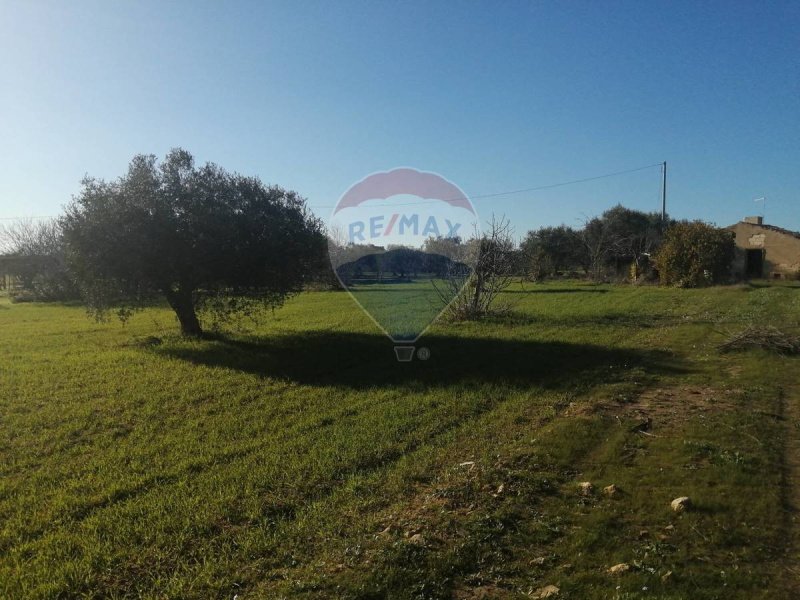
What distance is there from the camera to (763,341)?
12820mm

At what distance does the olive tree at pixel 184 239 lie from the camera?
14766 millimetres

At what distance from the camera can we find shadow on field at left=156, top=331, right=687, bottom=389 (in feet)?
35.5

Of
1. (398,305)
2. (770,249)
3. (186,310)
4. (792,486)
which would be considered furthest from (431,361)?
(770,249)

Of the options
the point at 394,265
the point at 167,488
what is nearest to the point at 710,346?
the point at 394,265

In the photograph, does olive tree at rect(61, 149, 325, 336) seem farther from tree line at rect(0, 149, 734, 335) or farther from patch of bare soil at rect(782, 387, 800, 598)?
patch of bare soil at rect(782, 387, 800, 598)

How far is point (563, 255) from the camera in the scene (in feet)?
194

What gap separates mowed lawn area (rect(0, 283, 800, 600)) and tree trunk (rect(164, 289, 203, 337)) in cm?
435

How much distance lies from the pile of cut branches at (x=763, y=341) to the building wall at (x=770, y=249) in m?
31.4

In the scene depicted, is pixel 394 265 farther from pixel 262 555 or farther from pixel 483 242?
pixel 262 555

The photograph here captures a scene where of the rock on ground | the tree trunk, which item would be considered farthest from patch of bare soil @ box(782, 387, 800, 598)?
the tree trunk

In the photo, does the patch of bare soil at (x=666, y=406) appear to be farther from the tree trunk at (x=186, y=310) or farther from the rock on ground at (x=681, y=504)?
the tree trunk at (x=186, y=310)

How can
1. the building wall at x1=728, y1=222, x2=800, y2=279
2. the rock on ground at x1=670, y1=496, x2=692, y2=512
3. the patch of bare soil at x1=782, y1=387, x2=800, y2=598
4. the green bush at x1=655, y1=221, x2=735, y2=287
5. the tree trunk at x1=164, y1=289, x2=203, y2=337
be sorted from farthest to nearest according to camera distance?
the building wall at x1=728, y1=222, x2=800, y2=279
the green bush at x1=655, y1=221, x2=735, y2=287
the tree trunk at x1=164, y1=289, x2=203, y2=337
the rock on ground at x1=670, y1=496, x2=692, y2=512
the patch of bare soil at x1=782, y1=387, x2=800, y2=598

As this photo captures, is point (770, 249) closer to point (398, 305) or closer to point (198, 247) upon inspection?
point (398, 305)

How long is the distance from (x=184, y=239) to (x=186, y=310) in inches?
122
